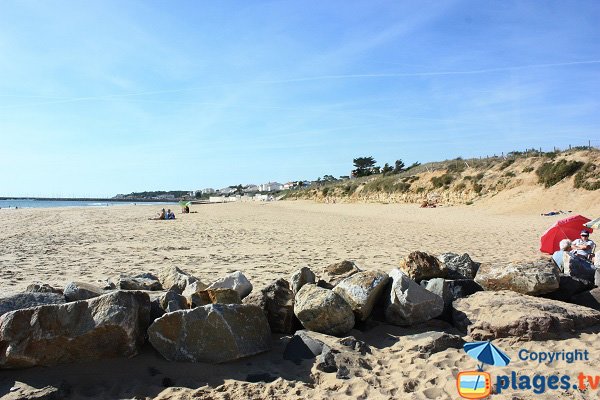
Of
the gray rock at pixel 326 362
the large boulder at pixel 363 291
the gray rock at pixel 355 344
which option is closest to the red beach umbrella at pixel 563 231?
the large boulder at pixel 363 291

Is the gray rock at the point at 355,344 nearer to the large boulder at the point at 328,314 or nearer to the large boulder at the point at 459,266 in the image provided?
the large boulder at the point at 328,314

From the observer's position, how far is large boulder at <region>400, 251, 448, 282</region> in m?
5.73

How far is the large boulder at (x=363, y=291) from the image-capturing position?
494 cm

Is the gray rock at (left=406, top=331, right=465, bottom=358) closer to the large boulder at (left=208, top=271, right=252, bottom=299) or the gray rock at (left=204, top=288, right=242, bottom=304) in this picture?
the gray rock at (left=204, top=288, right=242, bottom=304)

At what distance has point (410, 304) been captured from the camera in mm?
4898

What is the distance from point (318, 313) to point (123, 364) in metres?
2.00

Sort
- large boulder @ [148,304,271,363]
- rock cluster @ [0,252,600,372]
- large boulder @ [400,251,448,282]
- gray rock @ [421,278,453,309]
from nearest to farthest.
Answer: rock cluster @ [0,252,600,372] < large boulder @ [148,304,271,363] < gray rock @ [421,278,453,309] < large boulder @ [400,251,448,282]

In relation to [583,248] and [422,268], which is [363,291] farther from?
[583,248]

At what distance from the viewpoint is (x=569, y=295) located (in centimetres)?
529

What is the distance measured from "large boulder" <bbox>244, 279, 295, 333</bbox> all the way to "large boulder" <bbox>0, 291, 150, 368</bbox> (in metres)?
1.38

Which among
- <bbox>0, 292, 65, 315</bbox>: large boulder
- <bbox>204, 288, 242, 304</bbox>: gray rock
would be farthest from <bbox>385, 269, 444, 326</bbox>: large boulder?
<bbox>0, 292, 65, 315</bbox>: large boulder

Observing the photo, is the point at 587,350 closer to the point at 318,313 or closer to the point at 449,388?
the point at 449,388

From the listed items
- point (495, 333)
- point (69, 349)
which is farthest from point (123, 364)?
point (495, 333)

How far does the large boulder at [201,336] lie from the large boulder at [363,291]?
1.30 metres
